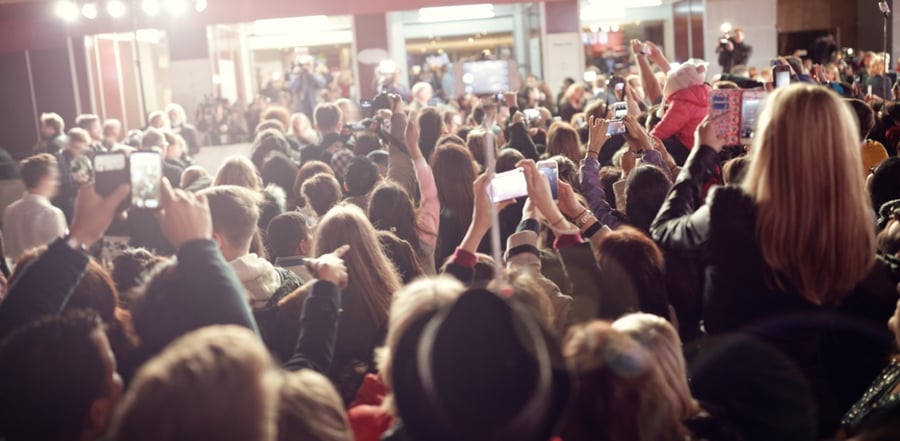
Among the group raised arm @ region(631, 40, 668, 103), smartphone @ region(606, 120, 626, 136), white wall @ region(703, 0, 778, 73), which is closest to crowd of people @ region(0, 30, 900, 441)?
smartphone @ region(606, 120, 626, 136)

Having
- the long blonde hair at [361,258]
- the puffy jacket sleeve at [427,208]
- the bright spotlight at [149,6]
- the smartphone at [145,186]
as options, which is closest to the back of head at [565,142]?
the puffy jacket sleeve at [427,208]

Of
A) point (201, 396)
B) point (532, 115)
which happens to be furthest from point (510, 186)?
point (532, 115)

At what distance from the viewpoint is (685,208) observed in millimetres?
2555

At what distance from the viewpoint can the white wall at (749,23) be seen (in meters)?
18.0

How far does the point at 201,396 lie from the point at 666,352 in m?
1.08

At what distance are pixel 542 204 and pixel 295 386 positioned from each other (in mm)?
1444

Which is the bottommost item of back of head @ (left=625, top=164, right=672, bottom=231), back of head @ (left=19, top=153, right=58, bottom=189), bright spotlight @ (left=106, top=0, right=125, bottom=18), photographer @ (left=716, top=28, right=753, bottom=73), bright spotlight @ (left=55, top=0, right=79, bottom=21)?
back of head @ (left=625, top=164, right=672, bottom=231)

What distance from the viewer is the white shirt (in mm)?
4723

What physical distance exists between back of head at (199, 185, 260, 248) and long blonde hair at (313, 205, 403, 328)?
26cm

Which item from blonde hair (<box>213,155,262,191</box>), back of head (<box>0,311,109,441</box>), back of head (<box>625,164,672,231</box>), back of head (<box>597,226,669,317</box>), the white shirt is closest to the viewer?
back of head (<box>0,311,109,441</box>)

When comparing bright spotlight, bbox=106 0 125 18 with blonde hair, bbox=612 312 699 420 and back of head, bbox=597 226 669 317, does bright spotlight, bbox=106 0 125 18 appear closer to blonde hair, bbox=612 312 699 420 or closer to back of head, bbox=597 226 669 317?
back of head, bbox=597 226 669 317

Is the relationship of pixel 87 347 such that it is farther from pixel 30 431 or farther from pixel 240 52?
pixel 240 52

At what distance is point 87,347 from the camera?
1683 millimetres

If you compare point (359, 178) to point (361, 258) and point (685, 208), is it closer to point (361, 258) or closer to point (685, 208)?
point (361, 258)
